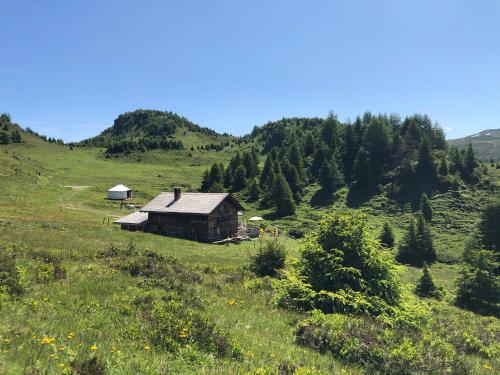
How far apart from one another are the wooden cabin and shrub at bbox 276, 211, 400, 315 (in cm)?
3733

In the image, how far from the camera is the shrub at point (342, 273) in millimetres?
12828

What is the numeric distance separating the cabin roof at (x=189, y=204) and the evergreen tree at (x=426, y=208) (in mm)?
47762

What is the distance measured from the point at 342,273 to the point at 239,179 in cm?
9205

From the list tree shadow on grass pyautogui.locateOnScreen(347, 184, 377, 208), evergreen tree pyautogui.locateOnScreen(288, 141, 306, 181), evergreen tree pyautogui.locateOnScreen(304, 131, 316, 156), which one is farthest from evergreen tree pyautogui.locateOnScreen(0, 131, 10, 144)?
tree shadow on grass pyautogui.locateOnScreen(347, 184, 377, 208)

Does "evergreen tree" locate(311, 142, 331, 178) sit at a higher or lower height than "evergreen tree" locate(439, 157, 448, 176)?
higher

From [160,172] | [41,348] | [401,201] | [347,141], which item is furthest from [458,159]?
[41,348]

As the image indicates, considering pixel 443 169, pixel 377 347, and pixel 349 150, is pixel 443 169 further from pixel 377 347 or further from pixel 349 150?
pixel 377 347

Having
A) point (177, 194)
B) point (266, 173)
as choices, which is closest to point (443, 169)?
point (266, 173)

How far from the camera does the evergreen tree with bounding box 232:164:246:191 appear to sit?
104431 millimetres

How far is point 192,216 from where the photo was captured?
53.0 metres

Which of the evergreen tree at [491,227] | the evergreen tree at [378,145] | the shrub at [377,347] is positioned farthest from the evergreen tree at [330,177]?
the shrub at [377,347]

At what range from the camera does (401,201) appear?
298ft

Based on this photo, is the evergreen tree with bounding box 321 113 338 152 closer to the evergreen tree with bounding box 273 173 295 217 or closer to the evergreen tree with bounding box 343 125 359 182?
the evergreen tree with bounding box 343 125 359 182

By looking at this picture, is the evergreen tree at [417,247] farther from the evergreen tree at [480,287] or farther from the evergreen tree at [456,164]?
the evergreen tree at [456,164]
